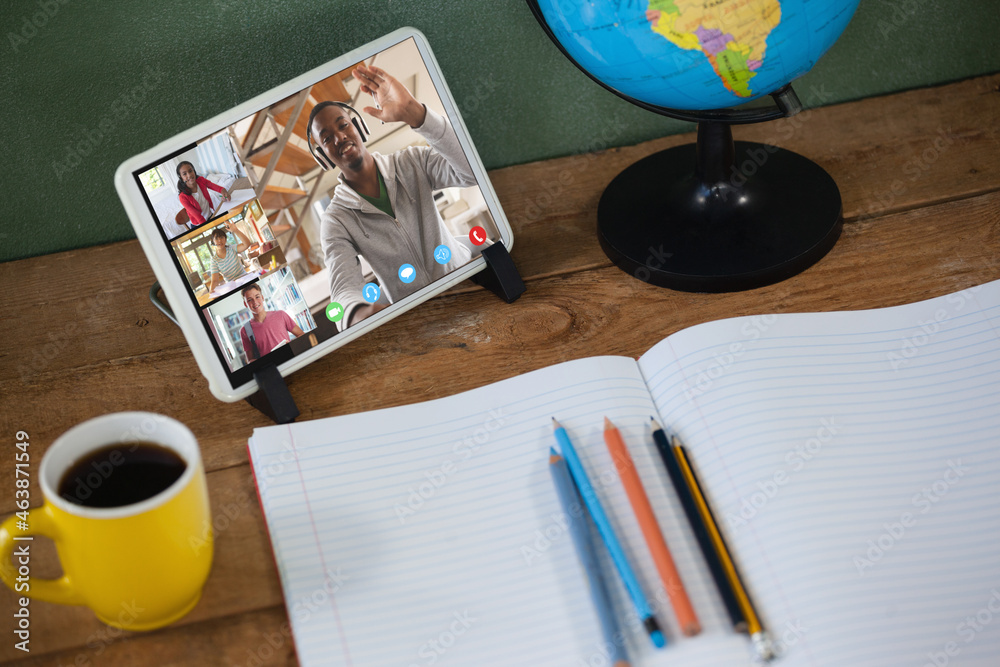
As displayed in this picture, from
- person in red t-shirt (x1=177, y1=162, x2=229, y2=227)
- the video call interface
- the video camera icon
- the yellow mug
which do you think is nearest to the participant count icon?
the video call interface

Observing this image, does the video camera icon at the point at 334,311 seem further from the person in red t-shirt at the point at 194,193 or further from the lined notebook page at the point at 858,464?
the lined notebook page at the point at 858,464

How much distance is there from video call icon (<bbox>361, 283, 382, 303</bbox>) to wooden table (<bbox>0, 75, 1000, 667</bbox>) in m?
0.05

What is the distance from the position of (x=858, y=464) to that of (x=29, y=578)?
22.2 inches

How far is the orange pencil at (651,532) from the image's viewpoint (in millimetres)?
516

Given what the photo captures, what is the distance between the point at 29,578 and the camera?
20.1 inches

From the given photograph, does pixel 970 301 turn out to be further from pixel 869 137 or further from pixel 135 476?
pixel 135 476

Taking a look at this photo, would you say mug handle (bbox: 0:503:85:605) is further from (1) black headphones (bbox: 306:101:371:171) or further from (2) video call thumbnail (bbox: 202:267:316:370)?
(1) black headphones (bbox: 306:101:371:171)

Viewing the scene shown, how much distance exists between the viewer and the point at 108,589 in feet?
1.66

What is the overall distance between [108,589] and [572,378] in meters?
0.37

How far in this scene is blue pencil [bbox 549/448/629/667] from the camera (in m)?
0.51

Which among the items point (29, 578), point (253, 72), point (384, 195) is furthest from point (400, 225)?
point (29, 578)

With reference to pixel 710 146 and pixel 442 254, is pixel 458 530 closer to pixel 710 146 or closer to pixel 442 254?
pixel 442 254

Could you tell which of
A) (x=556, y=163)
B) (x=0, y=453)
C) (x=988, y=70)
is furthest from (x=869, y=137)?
(x=0, y=453)

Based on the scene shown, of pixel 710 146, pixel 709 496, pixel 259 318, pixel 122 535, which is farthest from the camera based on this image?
pixel 710 146
